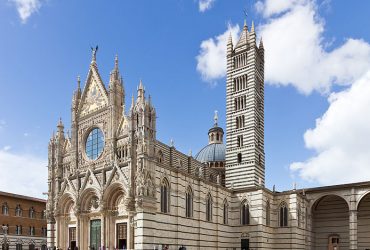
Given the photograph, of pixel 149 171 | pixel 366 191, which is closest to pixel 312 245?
pixel 366 191

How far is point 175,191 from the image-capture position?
3962 cm

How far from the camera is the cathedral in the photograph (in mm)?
37625

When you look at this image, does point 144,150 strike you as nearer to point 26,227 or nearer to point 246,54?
point 246,54

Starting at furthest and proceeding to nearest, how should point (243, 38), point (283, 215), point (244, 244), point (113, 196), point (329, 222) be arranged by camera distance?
point (243, 38) → point (329, 222) → point (283, 215) → point (244, 244) → point (113, 196)

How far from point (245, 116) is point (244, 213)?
1178cm

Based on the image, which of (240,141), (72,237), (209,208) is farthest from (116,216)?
(240,141)

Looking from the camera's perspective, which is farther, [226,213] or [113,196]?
[226,213]

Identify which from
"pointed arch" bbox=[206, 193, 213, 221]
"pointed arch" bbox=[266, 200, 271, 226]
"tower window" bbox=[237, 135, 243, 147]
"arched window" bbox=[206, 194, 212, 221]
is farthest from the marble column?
"arched window" bbox=[206, 194, 212, 221]

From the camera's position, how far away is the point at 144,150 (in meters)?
36.5

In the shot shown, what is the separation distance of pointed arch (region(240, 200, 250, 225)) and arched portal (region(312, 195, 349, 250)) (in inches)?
479

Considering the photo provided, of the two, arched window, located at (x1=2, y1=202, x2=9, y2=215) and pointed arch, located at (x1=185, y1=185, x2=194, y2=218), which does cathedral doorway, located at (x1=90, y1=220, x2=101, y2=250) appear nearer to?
pointed arch, located at (x1=185, y1=185, x2=194, y2=218)

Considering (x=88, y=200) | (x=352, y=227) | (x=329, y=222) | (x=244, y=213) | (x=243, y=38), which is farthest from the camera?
(x=243, y=38)

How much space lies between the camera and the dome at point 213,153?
63719 mm

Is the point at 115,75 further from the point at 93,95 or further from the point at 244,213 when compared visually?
the point at 244,213
